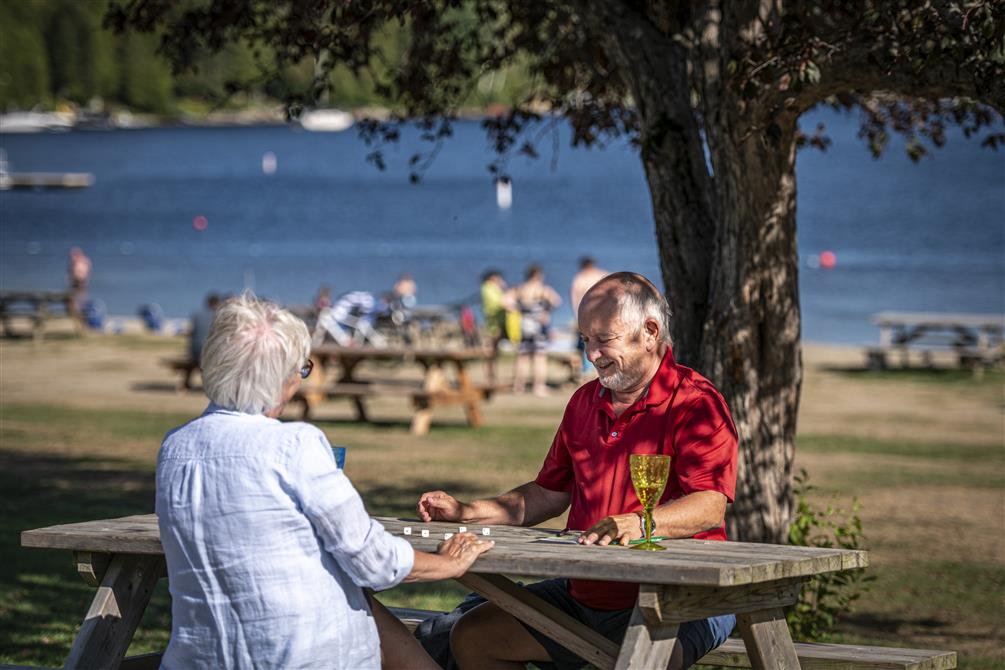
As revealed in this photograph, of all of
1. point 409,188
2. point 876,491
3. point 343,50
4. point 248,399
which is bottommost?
point 876,491

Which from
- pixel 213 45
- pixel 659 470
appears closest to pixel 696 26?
pixel 213 45

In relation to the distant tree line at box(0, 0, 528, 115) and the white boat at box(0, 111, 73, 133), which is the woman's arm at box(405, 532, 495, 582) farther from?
the white boat at box(0, 111, 73, 133)

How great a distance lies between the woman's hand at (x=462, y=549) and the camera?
354 cm

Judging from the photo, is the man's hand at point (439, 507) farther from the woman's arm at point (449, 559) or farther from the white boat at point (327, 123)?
the white boat at point (327, 123)

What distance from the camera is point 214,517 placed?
10.8ft

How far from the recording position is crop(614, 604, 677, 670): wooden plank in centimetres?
339

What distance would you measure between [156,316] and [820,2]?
22778mm

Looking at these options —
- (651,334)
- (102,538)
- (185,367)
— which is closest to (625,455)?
(651,334)

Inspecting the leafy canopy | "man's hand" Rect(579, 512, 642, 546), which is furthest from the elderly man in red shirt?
the leafy canopy

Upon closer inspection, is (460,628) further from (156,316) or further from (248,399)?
(156,316)

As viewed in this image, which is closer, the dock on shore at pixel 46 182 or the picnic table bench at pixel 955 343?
the picnic table bench at pixel 955 343

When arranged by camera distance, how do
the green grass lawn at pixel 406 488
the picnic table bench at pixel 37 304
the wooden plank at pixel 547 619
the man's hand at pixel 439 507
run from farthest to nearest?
the picnic table bench at pixel 37 304 < the green grass lawn at pixel 406 488 < the man's hand at pixel 439 507 < the wooden plank at pixel 547 619

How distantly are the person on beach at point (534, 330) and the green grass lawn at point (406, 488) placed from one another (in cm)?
272

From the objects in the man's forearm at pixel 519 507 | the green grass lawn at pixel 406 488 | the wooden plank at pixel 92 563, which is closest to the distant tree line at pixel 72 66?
the green grass lawn at pixel 406 488
